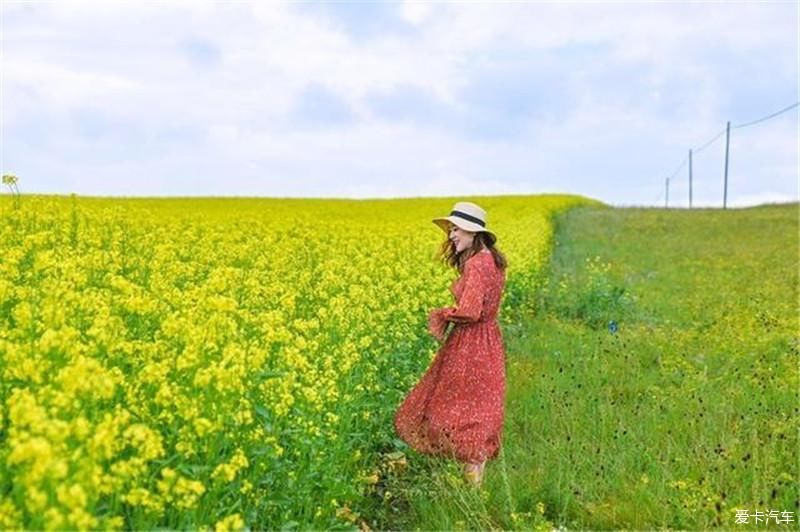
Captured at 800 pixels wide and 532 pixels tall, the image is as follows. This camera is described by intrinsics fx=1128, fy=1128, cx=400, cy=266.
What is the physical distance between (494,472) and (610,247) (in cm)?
→ 2071

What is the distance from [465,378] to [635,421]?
7.25ft

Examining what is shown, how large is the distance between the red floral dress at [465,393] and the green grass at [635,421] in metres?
0.19

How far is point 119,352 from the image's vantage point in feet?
17.7

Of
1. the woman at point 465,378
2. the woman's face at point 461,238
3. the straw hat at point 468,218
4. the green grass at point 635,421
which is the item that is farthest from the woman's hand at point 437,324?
the green grass at point 635,421

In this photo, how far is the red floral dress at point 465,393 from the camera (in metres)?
7.57

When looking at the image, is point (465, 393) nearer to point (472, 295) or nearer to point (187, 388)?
point (472, 295)

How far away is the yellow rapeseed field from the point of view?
13.0ft

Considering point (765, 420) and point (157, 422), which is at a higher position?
point (157, 422)

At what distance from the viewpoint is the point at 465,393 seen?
24.9ft

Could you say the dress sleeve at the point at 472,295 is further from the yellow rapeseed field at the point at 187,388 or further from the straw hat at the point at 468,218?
the yellow rapeseed field at the point at 187,388

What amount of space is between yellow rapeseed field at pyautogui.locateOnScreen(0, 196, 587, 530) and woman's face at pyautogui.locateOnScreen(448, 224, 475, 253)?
90 centimetres

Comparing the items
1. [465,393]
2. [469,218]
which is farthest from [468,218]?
[465,393]

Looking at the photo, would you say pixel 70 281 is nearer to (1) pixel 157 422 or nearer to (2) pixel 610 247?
(1) pixel 157 422

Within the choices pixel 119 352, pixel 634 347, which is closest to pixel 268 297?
pixel 119 352
